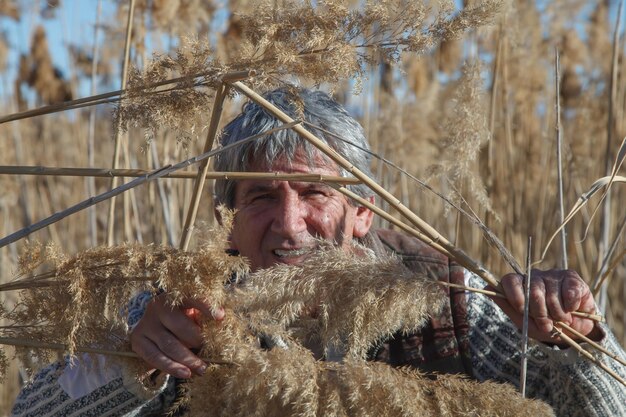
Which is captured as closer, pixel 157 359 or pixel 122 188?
pixel 122 188

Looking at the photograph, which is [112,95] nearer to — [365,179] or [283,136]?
[365,179]

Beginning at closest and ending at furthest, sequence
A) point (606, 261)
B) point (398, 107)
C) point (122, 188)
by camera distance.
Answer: point (122, 188)
point (606, 261)
point (398, 107)

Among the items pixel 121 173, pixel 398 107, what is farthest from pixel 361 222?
pixel 398 107

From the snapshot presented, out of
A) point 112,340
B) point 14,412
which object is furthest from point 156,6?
point 112,340

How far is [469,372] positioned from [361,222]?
0.35 metres

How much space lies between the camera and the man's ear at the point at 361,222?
156 centimetres

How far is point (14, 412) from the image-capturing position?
4.56ft

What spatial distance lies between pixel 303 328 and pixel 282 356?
0.36 feet

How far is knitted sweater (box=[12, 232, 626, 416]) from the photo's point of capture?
117 centimetres

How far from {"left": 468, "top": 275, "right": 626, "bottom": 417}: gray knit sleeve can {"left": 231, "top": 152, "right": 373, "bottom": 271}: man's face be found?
0.29m

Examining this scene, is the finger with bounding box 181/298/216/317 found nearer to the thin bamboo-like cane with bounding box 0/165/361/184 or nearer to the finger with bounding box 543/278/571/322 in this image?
the thin bamboo-like cane with bounding box 0/165/361/184

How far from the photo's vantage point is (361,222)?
1.57 meters

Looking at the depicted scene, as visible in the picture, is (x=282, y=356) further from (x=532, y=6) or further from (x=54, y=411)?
(x=532, y=6)

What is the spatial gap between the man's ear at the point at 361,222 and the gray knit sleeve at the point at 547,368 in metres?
0.22
